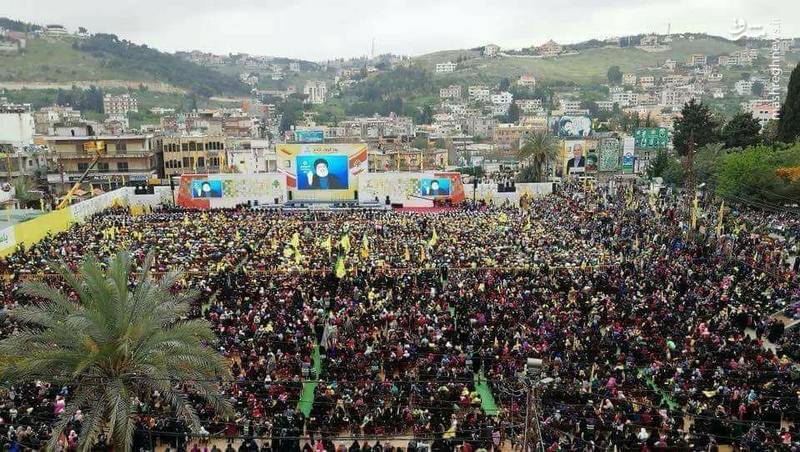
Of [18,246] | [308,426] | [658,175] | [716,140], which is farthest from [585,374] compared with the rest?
[716,140]

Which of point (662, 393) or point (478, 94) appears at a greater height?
point (478, 94)

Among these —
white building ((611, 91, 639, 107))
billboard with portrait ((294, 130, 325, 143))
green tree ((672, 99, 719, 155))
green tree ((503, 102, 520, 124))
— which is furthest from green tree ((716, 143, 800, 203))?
white building ((611, 91, 639, 107))

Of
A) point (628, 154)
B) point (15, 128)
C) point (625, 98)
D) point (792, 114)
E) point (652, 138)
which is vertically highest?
point (625, 98)

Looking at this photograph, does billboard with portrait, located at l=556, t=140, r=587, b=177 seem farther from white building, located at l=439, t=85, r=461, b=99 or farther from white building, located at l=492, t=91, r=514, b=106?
white building, located at l=439, t=85, r=461, b=99

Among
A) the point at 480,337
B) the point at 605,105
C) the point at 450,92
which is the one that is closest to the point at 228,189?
the point at 480,337

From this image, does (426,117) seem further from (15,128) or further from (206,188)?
(206,188)

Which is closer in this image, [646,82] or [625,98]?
[625,98]

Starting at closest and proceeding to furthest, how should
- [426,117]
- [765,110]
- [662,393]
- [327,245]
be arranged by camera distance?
[662,393], [327,245], [765,110], [426,117]
